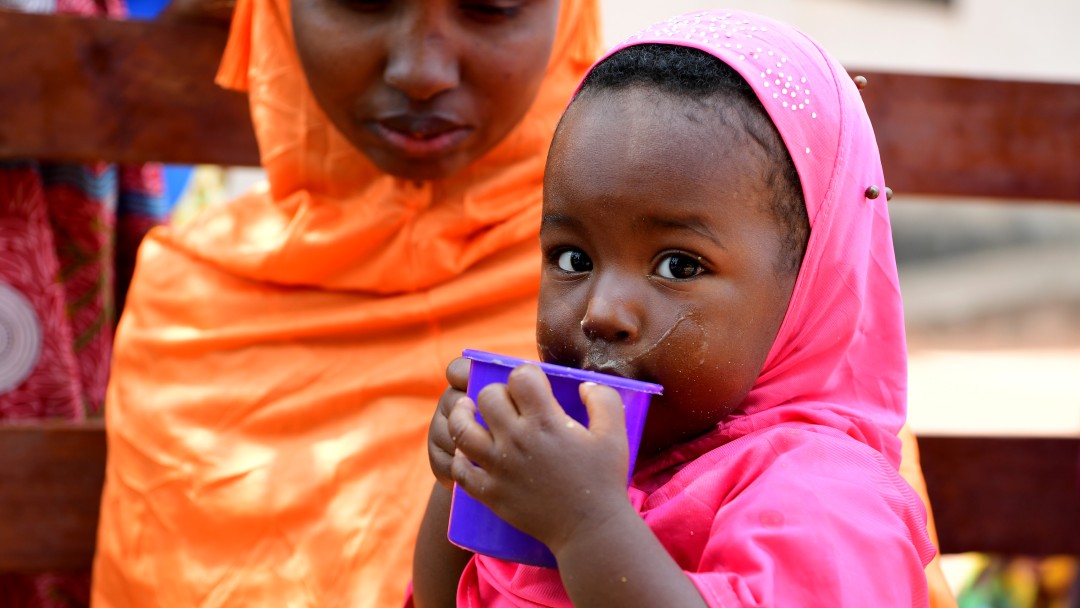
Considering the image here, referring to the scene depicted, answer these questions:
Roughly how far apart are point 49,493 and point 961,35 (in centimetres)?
835

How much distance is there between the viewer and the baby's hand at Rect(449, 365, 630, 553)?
1271 mm

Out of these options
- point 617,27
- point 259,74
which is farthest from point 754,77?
point 617,27

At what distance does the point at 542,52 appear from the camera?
2.24 meters

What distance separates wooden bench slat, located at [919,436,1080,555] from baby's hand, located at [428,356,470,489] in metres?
1.48

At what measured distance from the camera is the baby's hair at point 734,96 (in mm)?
1450

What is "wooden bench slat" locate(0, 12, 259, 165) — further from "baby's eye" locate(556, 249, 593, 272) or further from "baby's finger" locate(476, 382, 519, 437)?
"baby's finger" locate(476, 382, 519, 437)

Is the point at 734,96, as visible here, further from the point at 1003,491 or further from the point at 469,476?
the point at 1003,491

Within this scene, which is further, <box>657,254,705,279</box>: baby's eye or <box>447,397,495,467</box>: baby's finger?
<box>657,254,705,279</box>: baby's eye

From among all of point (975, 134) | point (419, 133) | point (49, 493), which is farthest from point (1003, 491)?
point (49, 493)

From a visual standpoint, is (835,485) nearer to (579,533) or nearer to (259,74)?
(579,533)

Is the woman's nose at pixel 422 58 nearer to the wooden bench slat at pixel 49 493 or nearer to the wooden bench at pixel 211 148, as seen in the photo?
the wooden bench at pixel 211 148

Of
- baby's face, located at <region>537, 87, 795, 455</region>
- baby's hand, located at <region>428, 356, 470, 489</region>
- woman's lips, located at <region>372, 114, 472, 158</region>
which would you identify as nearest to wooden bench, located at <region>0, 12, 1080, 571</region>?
woman's lips, located at <region>372, 114, 472, 158</region>

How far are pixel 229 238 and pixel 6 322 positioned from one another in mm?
699

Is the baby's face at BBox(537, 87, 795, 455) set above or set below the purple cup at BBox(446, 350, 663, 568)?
above
